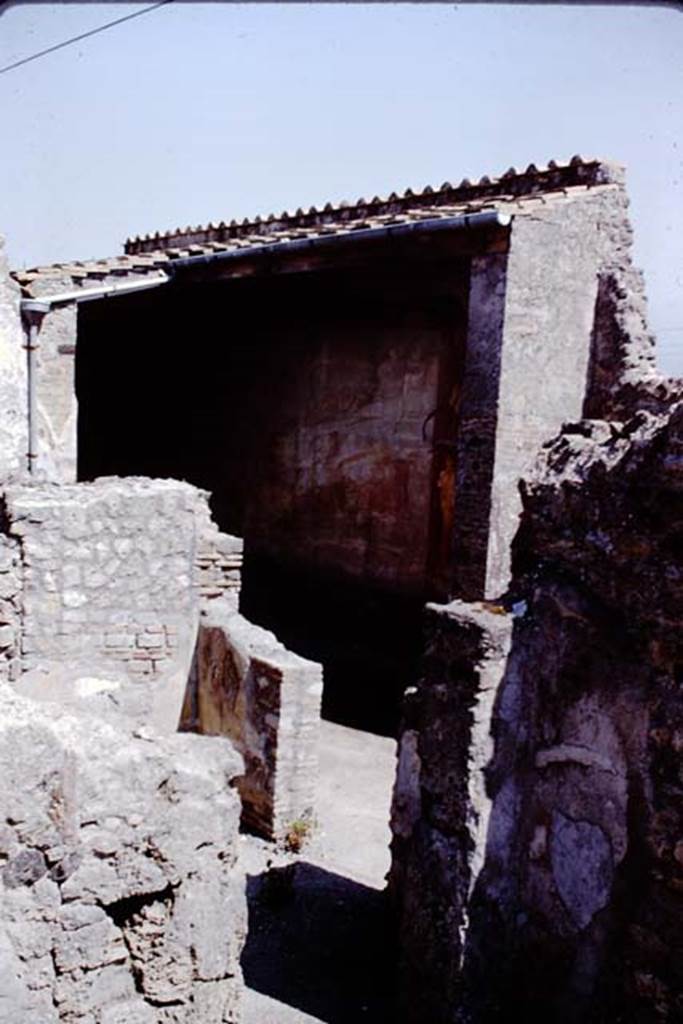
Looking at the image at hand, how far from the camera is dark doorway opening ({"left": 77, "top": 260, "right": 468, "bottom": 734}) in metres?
9.57

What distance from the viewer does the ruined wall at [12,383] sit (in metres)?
8.09

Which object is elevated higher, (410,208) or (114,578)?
(410,208)

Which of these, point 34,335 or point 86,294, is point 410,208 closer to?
point 86,294

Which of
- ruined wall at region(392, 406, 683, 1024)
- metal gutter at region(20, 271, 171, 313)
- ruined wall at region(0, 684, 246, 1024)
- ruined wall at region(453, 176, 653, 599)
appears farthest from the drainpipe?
ruined wall at region(0, 684, 246, 1024)

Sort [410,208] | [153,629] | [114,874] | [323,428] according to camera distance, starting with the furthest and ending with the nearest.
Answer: [323,428], [410,208], [153,629], [114,874]

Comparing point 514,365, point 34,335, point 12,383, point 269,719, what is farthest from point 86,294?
point 269,719

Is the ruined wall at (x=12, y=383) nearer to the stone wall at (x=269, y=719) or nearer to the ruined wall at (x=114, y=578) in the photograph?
the ruined wall at (x=114, y=578)

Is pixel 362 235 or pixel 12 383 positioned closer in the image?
pixel 362 235

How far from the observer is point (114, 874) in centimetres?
253

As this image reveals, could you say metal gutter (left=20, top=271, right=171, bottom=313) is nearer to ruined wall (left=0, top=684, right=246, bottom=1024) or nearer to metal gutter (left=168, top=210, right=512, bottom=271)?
metal gutter (left=168, top=210, right=512, bottom=271)

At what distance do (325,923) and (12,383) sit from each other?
17.9ft

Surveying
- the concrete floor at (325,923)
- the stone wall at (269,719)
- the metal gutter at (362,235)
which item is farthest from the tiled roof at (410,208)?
the concrete floor at (325,923)

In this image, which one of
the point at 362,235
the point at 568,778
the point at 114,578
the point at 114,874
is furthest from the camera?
the point at 362,235

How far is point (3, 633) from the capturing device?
6.01 meters
